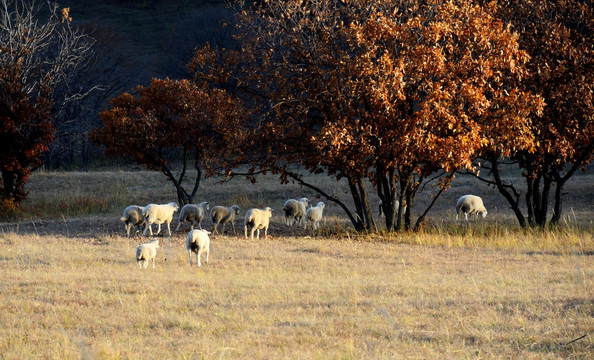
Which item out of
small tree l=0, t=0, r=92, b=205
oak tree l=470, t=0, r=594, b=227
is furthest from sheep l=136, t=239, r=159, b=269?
small tree l=0, t=0, r=92, b=205

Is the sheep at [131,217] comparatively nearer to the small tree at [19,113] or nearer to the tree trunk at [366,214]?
the tree trunk at [366,214]

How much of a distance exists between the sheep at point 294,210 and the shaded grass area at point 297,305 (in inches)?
214

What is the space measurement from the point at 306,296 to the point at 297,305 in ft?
2.13

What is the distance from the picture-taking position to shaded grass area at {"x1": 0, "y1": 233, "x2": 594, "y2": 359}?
9234 mm

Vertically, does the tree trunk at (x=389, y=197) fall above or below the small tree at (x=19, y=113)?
below

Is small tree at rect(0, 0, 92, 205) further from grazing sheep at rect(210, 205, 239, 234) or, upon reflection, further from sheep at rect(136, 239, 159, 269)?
sheep at rect(136, 239, 159, 269)

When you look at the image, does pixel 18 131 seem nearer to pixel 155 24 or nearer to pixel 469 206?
pixel 469 206

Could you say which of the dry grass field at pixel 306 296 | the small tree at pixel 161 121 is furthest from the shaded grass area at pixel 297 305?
the small tree at pixel 161 121

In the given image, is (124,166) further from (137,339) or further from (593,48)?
(137,339)

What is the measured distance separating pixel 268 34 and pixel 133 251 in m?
6.86

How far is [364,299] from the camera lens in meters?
12.1

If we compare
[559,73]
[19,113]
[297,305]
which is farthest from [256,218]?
[19,113]

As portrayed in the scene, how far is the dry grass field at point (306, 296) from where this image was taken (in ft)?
30.5

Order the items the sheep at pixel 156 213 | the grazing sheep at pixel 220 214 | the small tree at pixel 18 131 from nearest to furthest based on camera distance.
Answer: the sheep at pixel 156 213, the grazing sheep at pixel 220 214, the small tree at pixel 18 131
